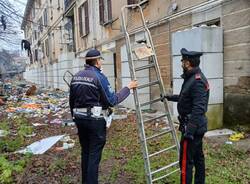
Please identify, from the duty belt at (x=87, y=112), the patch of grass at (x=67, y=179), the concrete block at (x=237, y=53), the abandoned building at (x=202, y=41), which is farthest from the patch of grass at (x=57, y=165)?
the concrete block at (x=237, y=53)

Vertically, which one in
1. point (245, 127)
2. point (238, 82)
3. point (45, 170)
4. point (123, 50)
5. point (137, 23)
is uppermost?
point (137, 23)

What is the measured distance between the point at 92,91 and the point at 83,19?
15.3m

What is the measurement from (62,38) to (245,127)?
64.9 feet

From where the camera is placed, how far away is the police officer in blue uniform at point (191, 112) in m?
3.68

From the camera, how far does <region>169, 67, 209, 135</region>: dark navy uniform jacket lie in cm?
367

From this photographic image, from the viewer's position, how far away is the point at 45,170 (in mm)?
5395

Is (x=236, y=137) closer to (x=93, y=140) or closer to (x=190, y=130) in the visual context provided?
(x=190, y=130)

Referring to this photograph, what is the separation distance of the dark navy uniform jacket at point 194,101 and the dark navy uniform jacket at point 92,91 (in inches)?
29.4

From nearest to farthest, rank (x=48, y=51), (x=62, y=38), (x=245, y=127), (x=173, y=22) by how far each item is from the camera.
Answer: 1. (x=245, y=127)
2. (x=173, y=22)
3. (x=62, y=38)
4. (x=48, y=51)

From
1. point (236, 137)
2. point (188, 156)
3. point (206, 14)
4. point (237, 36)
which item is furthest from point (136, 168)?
point (206, 14)

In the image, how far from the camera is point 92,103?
4023mm

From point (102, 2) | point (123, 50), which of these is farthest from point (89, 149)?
point (102, 2)

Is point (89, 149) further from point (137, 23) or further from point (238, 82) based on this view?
point (137, 23)

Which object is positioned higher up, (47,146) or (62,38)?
(62,38)
